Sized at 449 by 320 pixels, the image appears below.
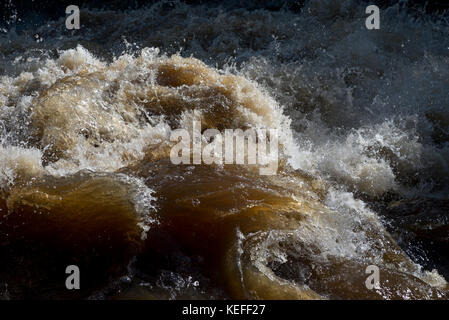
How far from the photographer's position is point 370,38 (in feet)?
17.3

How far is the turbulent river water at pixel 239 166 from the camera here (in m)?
2.36

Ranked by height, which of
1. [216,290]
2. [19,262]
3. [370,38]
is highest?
[370,38]

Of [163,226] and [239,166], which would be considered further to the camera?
[239,166]

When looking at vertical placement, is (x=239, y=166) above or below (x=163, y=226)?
above

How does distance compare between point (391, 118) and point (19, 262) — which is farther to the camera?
point (391, 118)

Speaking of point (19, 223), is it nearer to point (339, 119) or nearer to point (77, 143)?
point (77, 143)

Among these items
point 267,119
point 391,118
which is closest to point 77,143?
point 267,119

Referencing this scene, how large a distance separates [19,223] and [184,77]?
2.15 metres

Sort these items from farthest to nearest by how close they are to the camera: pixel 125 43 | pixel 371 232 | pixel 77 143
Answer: pixel 125 43 → pixel 77 143 → pixel 371 232

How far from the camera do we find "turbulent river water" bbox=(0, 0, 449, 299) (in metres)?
2.36

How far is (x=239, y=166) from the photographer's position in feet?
10.4

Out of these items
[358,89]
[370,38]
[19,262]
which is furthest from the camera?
[370,38]

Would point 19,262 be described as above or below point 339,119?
below

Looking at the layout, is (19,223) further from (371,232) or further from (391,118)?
(391,118)
